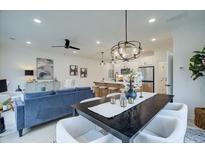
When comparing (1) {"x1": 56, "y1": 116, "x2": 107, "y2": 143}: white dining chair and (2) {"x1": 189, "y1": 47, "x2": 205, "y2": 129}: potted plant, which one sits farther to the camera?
(2) {"x1": 189, "y1": 47, "x2": 205, "y2": 129}: potted plant

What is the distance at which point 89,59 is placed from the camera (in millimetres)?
9734

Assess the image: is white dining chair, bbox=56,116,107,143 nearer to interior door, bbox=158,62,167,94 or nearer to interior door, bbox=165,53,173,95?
interior door, bbox=165,53,173,95

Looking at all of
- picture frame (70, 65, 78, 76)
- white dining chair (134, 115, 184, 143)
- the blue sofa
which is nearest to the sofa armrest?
the blue sofa

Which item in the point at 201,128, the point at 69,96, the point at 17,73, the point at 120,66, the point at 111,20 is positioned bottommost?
the point at 201,128

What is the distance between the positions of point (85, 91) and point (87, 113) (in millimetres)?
2672

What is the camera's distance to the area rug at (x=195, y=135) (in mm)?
2387

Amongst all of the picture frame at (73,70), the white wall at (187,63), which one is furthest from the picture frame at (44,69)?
the white wall at (187,63)

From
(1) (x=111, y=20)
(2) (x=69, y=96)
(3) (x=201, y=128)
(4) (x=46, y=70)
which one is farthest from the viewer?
(4) (x=46, y=70)

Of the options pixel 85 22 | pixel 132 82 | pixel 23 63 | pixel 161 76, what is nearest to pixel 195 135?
pixel 132 82

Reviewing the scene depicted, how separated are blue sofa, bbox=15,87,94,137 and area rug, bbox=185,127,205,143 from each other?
3025 millimetres

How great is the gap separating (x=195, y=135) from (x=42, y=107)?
140 inches

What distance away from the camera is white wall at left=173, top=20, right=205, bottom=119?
10.8 feet
